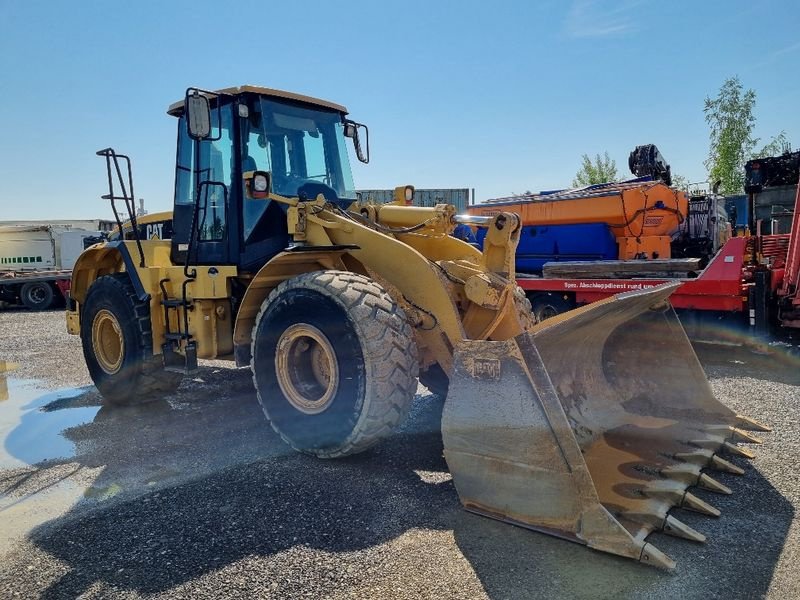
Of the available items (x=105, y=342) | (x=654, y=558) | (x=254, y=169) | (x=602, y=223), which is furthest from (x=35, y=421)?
(x=602, y=223)

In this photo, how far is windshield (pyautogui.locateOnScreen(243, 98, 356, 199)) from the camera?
5.03 metres

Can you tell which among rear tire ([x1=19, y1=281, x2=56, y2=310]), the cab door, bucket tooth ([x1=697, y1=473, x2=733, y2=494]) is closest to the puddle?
the cab door

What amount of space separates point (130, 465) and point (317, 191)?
2624 mm

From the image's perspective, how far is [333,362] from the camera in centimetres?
391

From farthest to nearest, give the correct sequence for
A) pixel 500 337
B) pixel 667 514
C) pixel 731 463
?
pixel 500 337
pixel 731 463
pixel 667 514

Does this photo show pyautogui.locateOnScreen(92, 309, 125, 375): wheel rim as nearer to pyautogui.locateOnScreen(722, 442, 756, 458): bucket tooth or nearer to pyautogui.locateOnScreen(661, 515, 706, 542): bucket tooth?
pyautogui.locateOnScreen(661, 515, 706, 542): bucket tooth

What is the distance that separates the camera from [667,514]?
299cm

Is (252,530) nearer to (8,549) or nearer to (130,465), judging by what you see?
(8,549)

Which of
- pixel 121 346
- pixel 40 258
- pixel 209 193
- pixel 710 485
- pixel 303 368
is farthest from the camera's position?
pixel 40 258

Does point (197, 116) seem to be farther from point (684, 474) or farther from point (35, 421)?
point (684, 474)

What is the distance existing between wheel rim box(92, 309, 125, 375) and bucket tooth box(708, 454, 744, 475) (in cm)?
528

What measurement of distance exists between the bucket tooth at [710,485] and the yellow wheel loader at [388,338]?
0.4 inches

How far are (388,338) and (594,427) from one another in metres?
1.55

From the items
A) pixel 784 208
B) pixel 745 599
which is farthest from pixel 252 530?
pixel 784 208
